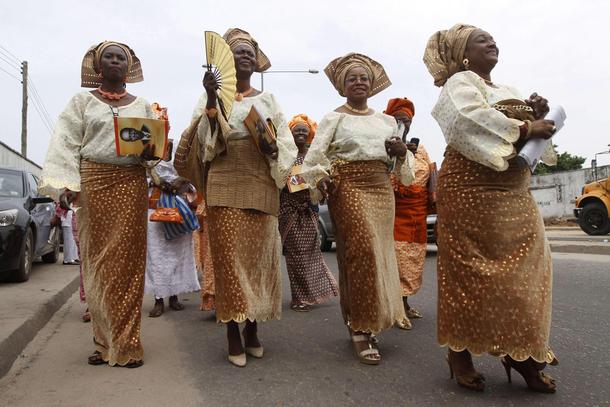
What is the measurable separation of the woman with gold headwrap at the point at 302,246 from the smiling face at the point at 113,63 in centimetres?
238

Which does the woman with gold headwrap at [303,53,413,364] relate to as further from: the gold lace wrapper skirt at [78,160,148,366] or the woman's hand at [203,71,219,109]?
the gold lace wrapper skirt at [78,160,148,366]

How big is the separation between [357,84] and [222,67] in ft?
3.29

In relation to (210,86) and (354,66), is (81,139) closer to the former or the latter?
(210,86)

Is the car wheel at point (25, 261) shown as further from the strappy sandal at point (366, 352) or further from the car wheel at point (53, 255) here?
the strappy sandal at point (366, 352)

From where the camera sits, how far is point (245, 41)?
3.87m

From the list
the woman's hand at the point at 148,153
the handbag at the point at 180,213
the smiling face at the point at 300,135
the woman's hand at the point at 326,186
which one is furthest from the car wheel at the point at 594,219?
the woman's hand at the point at 148,153

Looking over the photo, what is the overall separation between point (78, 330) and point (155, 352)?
127 centimetres

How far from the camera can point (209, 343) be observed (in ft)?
14.0

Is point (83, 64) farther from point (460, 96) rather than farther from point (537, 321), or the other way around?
point (537, 321)

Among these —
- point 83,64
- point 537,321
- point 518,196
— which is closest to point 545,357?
point 537,321

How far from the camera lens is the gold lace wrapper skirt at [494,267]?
2.81 m

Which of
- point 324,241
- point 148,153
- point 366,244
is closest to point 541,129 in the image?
→ point 366,244

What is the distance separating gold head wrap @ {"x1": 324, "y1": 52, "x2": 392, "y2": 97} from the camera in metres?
4.04

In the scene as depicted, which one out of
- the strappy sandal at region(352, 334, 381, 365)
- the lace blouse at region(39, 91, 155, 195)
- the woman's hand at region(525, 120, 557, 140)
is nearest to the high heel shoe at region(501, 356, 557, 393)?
the strappy sandal at region(352, 334, 381, 365)
